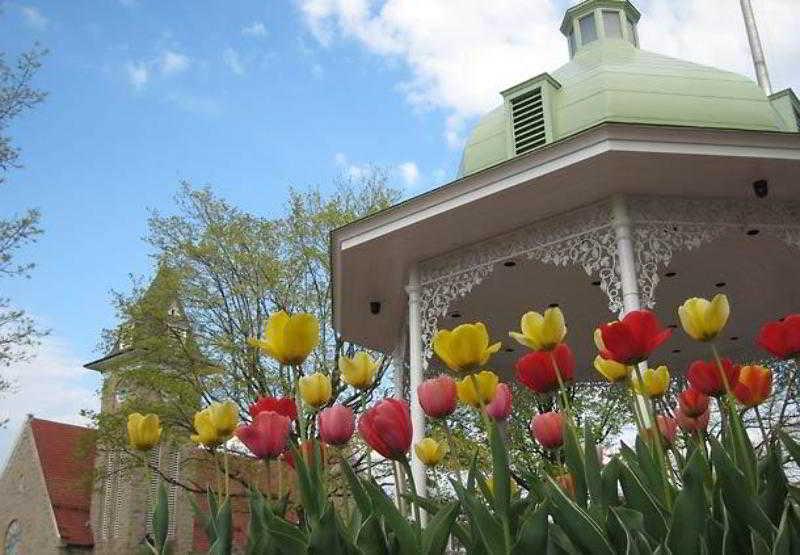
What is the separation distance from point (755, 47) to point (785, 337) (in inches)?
405

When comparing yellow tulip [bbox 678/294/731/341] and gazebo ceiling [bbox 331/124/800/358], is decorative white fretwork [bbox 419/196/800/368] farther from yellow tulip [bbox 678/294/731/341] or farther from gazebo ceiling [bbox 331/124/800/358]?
yellow tulip [bbox 678/294/731/341]

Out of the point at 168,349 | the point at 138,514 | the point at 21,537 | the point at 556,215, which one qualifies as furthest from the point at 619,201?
the point at 21,537

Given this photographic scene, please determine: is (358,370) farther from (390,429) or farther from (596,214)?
(596,214)

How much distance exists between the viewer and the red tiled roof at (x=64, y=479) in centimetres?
2741

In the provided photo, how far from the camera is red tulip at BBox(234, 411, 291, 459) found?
1832 millimetres

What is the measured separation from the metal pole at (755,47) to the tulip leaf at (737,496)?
1002cm

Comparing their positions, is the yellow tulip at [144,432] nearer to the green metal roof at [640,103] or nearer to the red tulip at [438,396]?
the red tulip at [438,396]

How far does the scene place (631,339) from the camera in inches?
63.2

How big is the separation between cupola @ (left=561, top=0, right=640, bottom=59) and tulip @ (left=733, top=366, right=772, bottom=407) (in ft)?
29.7

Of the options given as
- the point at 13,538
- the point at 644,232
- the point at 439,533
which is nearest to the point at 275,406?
the point at 439,533

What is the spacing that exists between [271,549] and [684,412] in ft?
3.85

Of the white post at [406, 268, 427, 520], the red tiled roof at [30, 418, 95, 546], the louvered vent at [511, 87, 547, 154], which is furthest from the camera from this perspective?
the red tiled roof at [30, 418, 95, 546]

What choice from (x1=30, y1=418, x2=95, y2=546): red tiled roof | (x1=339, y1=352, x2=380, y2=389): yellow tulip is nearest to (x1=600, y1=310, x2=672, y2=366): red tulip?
(x1=339, y1=352, x2=380, y2=389): yellow tulip

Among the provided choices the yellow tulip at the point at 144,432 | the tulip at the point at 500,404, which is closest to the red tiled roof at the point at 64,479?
the yellow tulip at the point at 144,432
